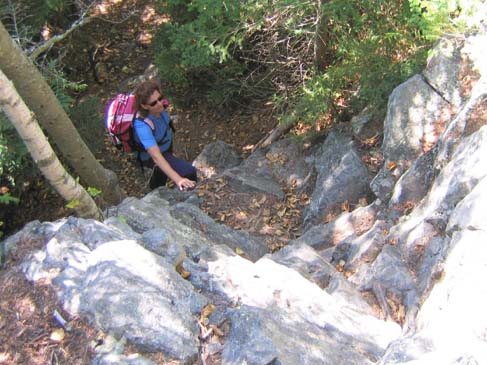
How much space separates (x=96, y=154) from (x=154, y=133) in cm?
358

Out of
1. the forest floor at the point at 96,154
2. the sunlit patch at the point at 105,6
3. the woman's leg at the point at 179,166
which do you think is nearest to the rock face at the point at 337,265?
the forest floor at the point at 96,154

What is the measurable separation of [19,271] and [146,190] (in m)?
5.48

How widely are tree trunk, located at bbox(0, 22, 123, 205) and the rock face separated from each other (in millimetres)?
810

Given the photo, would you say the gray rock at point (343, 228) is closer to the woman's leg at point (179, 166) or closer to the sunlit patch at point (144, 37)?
the woman's leg at point (179, 166)

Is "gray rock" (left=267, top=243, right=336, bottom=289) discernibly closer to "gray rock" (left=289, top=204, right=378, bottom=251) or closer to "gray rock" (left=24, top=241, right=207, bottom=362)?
"gray rock" (left=289, top=204, right=378, bottom=251)

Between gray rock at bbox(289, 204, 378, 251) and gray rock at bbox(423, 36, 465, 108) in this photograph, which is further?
gray rock at bbox(289, 204, 378, 251)

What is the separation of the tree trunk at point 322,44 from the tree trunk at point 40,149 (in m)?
4.18

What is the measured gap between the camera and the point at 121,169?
10.4 meters

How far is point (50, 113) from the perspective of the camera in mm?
5926

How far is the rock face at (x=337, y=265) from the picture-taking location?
339 cm

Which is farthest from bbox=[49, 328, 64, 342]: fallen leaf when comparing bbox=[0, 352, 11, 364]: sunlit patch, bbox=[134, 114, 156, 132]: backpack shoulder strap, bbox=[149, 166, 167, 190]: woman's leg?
bbox=[149, 166, 167, 190]: woman's leg

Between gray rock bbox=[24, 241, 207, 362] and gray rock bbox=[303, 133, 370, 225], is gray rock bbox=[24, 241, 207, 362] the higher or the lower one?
the higher one

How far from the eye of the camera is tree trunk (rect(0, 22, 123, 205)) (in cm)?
538

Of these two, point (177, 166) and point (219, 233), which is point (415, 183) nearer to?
point (219, 233)
